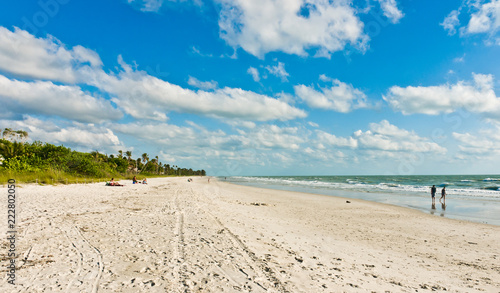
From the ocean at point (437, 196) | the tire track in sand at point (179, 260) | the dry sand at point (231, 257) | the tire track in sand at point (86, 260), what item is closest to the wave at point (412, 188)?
the ocean at point (437, 196)

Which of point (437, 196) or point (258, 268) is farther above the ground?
point (258, 268)

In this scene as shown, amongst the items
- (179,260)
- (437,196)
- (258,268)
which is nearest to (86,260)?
(179,260)

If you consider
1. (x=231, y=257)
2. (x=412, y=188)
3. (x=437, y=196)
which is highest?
(x=231, y=257)

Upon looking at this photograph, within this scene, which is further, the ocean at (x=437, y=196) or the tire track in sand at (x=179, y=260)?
the ocean at (x=437, y=196)

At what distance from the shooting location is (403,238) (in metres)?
10.0

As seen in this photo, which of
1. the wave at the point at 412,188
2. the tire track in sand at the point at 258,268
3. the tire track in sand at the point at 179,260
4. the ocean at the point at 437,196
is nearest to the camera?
the tire track in sand at the point at 179,260

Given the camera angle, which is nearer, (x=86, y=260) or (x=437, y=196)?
(x=86, y=260)

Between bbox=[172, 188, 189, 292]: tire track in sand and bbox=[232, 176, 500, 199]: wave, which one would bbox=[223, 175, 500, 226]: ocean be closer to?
bbox=[232, 176, 500, 199]: wave

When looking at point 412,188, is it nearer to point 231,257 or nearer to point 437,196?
point 437,196

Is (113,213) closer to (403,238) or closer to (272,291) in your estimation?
(272,291)

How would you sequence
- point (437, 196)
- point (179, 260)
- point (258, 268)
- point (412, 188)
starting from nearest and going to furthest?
point (258, 268) < point (179, 260) < point (437, 196) < point (412, 188)

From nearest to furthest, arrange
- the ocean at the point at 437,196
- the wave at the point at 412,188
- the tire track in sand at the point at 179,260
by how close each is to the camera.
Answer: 1. the tire track in sand at the point at 179,260
2. the ocean at the point at 437,196
3. the wave at the point at 412,188

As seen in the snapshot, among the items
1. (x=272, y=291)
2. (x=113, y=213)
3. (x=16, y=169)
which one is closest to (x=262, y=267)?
(x=272, y=291)

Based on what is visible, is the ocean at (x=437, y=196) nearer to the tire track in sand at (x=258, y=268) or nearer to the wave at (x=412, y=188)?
the wave at (x=412, y=188)
